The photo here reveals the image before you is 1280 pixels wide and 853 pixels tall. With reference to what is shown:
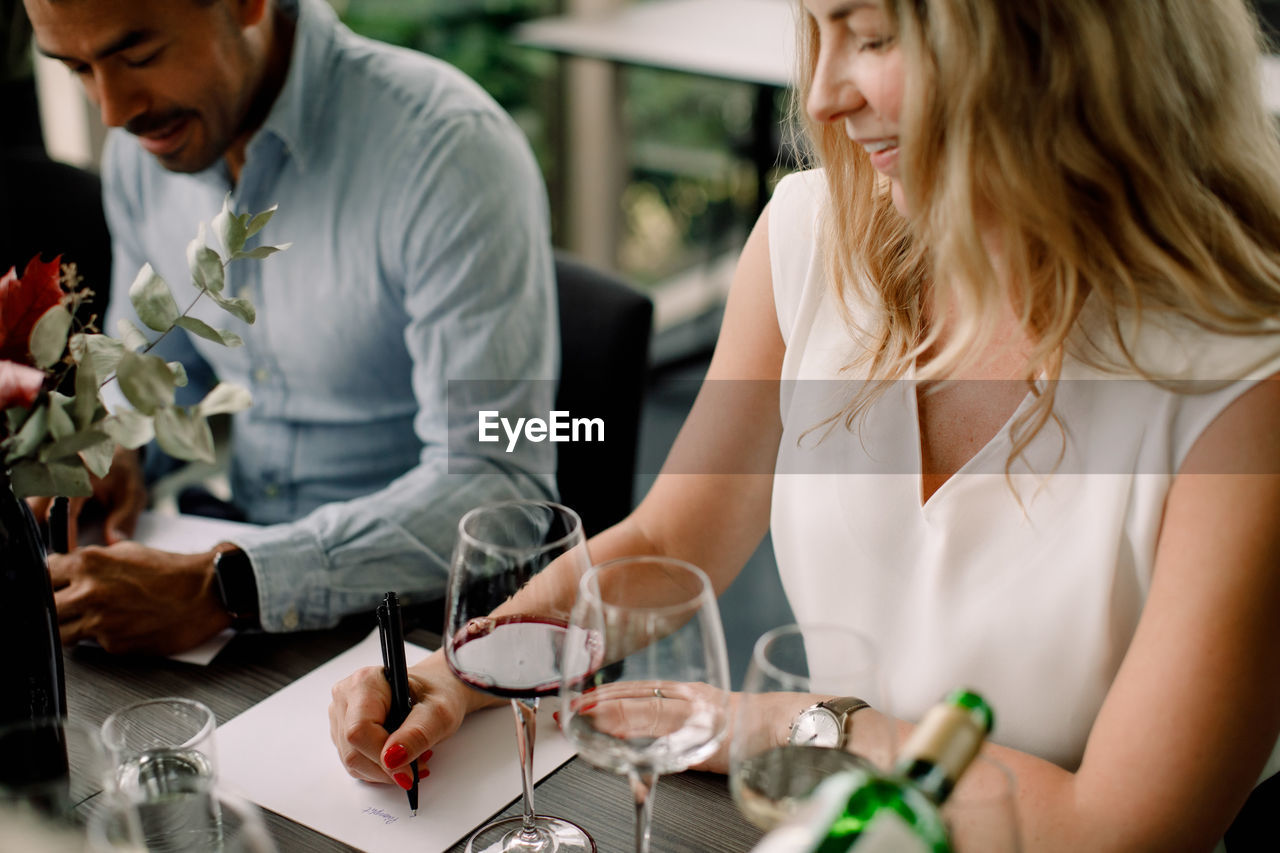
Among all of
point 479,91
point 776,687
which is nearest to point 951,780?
point 776,687

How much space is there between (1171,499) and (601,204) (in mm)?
3135

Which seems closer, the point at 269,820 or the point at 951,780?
the point at 951,780

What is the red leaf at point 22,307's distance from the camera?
0.74m

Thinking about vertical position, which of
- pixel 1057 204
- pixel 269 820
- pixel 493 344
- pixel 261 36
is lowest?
pixel 269 820

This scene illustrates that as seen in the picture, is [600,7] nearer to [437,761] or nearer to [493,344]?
[493,344]

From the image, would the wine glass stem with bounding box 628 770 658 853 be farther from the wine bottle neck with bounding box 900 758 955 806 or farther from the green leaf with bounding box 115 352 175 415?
the green leaf with bounding box 115 352 175 415

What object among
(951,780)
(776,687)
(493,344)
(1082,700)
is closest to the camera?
(951,780)

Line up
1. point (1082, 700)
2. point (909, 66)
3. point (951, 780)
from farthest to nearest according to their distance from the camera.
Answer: point (1082, 700) → point (909, 66) → point (951, 780)

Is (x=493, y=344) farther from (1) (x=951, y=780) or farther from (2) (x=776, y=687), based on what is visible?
(1) (x=951, y=780)

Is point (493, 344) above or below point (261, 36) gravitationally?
below

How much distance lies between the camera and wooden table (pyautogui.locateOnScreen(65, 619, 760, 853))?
0.83 metres

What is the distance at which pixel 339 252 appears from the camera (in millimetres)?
1576

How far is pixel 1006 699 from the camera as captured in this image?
101 cm

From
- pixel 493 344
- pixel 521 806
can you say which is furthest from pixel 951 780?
pixel 493 344
